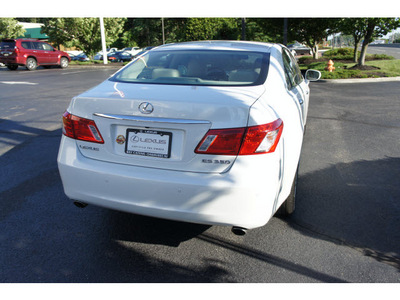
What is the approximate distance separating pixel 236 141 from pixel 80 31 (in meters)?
30.8

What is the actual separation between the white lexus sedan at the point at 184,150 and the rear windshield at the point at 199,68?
0.42 ft

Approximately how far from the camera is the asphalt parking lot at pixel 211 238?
2.57 meters

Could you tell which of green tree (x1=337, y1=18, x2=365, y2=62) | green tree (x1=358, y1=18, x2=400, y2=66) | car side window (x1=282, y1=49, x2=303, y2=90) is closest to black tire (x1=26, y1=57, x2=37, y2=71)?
green tree (x1=337, y1=18, x2=365, y2=62)

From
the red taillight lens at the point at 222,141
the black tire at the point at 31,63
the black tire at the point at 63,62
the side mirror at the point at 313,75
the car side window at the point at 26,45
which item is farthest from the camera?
the black tire at the point at 63,62

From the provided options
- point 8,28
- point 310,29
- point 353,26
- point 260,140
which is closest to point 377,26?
point 353,26

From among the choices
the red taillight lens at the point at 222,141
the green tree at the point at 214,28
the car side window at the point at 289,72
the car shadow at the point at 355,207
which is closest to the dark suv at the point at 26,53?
the green tree at the point at 214,28

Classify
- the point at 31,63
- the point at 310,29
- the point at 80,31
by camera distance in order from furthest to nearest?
the point at 80,31 < the point at 310,29 < the point at 31,63

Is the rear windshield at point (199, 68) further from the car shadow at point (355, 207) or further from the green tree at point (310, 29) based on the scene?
the green tree at point (310, 29)

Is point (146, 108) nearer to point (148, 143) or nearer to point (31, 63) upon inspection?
point (148, 143)

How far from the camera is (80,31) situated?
29.5m

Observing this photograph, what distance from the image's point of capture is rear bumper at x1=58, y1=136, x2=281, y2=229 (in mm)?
2346

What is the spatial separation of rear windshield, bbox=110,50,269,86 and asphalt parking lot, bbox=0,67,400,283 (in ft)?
4.42

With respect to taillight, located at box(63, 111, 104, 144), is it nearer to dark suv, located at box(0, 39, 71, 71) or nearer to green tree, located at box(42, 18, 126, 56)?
dark suv, located at box(0, 39, 71, 71)

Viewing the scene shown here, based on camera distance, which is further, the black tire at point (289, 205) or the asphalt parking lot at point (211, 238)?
the black tire at point (289, 205)
